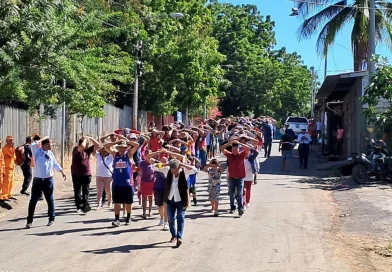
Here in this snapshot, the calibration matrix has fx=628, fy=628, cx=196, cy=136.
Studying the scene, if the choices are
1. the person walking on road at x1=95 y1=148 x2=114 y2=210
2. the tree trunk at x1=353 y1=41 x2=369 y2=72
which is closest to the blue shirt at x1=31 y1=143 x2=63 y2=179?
the person walking on road at x1=95 y1=148 x2=114 y2=210

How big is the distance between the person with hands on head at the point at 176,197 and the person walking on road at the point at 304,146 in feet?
47.6

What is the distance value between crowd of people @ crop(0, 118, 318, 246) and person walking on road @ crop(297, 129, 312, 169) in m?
7.58

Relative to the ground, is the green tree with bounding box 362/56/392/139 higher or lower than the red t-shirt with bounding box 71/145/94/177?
higher

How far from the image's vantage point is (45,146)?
12539 mm

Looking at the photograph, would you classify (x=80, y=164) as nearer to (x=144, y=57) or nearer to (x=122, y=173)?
(x=122, y=173)

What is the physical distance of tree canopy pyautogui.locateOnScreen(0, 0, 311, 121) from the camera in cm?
1458

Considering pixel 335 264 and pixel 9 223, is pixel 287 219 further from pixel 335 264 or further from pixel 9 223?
pixel 9 223

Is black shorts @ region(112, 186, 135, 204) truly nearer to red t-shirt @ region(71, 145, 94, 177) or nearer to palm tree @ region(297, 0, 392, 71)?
red t-shirt @ region(71, 145, 94, 177)

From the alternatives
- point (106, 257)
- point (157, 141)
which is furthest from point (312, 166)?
point (106, 257)

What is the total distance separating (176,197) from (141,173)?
9.36 ft

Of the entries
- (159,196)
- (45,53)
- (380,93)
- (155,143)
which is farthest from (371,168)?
(45,53)

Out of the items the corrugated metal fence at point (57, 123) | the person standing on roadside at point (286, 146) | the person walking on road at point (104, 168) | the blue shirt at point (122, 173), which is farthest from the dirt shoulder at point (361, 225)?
the corrugated metal fence at point (57, 123)

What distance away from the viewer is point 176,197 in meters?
10.6

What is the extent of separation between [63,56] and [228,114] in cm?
4806
